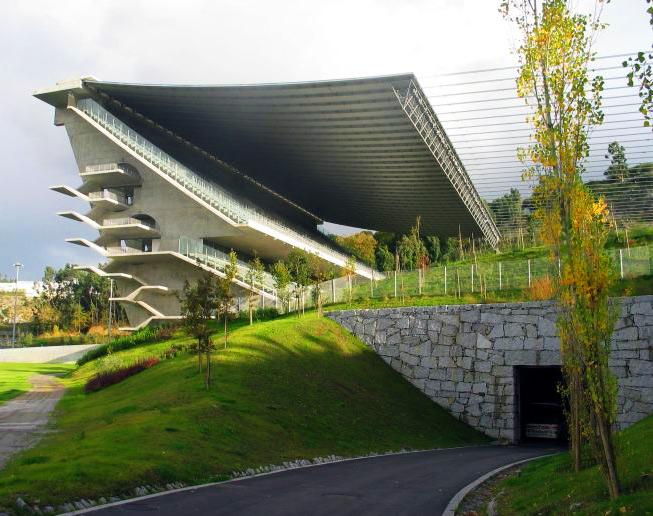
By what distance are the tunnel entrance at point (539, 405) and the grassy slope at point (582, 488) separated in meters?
10.6

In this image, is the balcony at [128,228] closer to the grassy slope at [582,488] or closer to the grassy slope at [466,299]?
the grassy slope at [466,299]

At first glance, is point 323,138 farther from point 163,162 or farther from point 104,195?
point 104,195

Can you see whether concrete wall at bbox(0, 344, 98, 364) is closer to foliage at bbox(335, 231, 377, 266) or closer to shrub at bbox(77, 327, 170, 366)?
shrub at bbox(77, 327, 170, 366)

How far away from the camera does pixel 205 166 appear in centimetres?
6234

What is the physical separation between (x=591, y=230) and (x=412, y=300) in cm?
2419

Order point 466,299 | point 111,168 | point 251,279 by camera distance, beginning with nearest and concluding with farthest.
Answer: point 466,299
point 251,279
point 111,168

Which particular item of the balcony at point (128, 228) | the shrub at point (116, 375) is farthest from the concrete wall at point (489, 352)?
the balcony at point (128, 228)

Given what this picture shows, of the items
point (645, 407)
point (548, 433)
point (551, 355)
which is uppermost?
point (551, 355)

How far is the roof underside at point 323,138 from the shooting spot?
4300 cm

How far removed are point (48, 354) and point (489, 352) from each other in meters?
40.7

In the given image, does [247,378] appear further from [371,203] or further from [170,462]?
[371,203]

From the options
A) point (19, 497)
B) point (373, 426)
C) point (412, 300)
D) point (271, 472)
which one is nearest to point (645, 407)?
point (373, 426)

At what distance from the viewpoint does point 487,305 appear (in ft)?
95.1

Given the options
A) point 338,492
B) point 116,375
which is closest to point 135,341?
point 116,375
